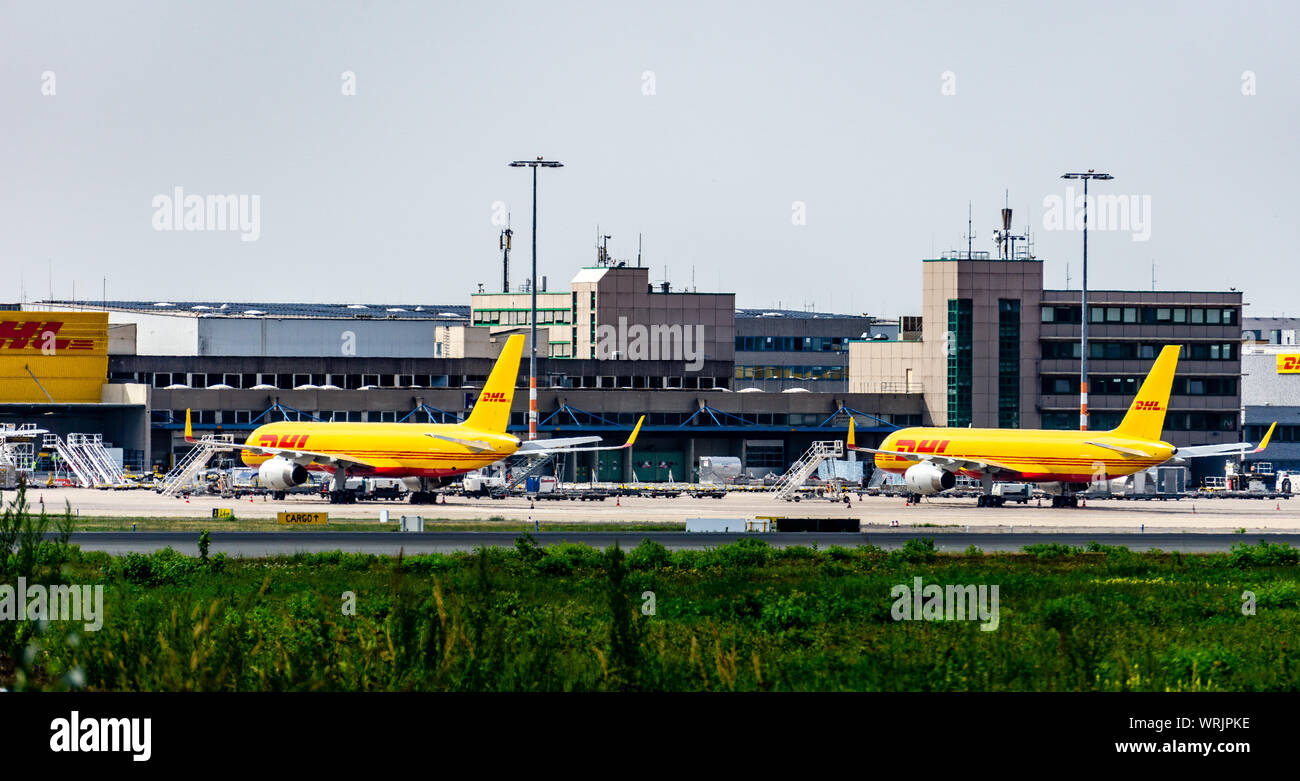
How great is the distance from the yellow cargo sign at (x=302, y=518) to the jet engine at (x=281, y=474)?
938 inches

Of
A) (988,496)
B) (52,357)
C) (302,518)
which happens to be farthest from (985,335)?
(52,357)

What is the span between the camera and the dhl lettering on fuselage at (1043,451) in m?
96.4

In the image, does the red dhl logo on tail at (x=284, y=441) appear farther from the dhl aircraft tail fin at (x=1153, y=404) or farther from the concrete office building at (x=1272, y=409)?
the concrete office building at (x=1272, y=409)

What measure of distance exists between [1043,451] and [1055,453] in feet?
2.53

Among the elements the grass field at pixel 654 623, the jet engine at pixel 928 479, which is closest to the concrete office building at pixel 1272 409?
the jet engine at pixel 928 479

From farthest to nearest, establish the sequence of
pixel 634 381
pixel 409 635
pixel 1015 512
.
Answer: pixel 634 381 < pixel 1015 512 < pixel 409 635

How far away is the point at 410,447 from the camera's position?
313 feet

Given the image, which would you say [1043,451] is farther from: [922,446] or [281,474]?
[281,474]
